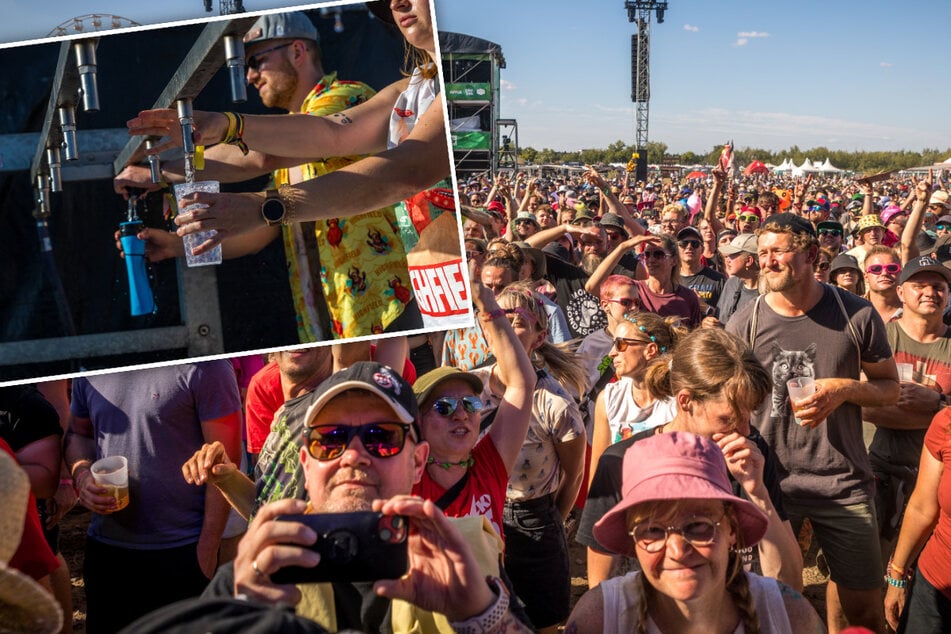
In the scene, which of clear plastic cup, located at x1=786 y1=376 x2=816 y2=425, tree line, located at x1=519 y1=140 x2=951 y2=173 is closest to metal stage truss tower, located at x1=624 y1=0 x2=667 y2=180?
tree line, located at x1=519 y1=140 x2=951 y2=173

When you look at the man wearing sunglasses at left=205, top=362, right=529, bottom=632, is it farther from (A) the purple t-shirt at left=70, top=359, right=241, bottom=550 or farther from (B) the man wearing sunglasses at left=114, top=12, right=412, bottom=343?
(A) the purple t-shirt at left=70, top=359, right=241, bottom=550

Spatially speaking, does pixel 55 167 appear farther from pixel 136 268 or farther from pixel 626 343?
pixel 626 343

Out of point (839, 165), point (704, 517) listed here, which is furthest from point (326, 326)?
point (839, 165)

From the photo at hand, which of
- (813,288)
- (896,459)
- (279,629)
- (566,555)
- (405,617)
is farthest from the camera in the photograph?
(896,459)

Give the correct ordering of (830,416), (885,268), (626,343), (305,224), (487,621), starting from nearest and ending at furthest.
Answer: (487,621) → (305,224) → (830,416) → (626,343) → (885,268)

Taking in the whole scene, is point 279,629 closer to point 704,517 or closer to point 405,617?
point 405,617

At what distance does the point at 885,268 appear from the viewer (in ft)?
16.6

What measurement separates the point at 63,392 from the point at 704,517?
8.72 feet

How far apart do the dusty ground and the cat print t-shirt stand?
1.16 metres

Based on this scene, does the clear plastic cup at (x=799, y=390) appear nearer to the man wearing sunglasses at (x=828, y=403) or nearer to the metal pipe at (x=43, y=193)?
the man wearing sunglasses at (x=828, y=403)

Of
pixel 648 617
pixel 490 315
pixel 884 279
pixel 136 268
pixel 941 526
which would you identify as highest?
pixel 136 268

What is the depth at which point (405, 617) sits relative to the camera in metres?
1.69

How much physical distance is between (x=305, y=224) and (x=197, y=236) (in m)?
0.32

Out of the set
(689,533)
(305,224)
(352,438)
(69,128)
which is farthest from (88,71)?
(689,533)
